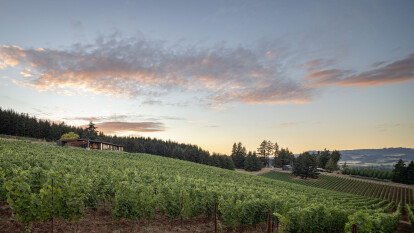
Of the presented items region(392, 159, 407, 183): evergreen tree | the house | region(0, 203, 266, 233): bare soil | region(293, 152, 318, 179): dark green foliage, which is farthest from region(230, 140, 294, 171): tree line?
region(0, 203, 266, 233): bare soil

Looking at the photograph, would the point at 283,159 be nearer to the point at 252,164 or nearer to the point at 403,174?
the point at 252,164

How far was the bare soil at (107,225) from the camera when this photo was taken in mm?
9422

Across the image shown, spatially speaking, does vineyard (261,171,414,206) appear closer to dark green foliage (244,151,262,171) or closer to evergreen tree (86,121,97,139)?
dark green foliage (244,151,262,171)

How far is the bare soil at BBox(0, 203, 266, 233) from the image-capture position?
30.9 feet

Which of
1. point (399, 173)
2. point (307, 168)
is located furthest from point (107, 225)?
point (399, 173)

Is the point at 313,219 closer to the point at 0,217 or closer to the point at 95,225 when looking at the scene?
the point at 95,225

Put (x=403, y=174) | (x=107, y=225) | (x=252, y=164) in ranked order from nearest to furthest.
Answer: (x=107, y=225) < (x=403, y=174) < (x=252, y=164)

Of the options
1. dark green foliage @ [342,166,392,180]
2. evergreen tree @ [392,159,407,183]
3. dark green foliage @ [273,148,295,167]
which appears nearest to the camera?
evergreen tree @ [392,159,407,183]

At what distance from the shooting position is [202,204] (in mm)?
13000

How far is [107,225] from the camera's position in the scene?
1062 cm

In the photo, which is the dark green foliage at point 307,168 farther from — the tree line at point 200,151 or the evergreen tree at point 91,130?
the evergreen tree at point 91,130

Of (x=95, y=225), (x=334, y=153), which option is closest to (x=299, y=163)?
(x=334, y=153)

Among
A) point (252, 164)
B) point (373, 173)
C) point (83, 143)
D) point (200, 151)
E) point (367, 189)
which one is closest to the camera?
point (83, 143)

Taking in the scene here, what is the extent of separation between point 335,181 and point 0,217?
9393 cm
